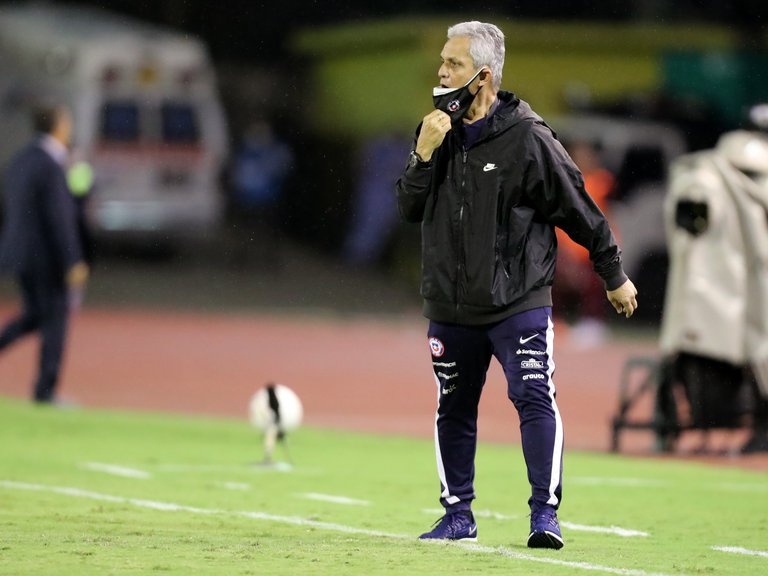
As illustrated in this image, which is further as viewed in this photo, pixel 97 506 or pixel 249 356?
pixel 249 356

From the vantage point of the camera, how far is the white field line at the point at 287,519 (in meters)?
7.46

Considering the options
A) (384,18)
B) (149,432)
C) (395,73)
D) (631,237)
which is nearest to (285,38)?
(384,18)

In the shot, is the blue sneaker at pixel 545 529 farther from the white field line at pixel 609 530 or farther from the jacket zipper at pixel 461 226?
the white field line at pixel 609 530

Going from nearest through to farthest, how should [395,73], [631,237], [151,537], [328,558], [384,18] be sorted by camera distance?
[328,558] < [151,537] < [631,237] < [395,73] < [384,18]

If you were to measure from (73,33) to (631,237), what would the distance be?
420 inches

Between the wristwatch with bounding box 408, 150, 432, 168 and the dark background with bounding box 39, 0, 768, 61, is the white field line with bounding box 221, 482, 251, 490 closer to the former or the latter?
the wristwatch with bounding box 408, 150, 432, 168

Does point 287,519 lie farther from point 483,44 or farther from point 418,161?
point 483,44

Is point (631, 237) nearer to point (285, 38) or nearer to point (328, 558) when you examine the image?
point (285, 38)

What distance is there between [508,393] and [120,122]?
2430 centimetres

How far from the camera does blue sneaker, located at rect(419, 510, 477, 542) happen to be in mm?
8234

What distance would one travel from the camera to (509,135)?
7.97 metres

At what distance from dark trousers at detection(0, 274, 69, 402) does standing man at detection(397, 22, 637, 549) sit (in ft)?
25.2

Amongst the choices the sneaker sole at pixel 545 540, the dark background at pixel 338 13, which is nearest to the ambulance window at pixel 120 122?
the dark background at pixel 338 13

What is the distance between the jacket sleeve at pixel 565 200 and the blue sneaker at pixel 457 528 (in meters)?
1.19
